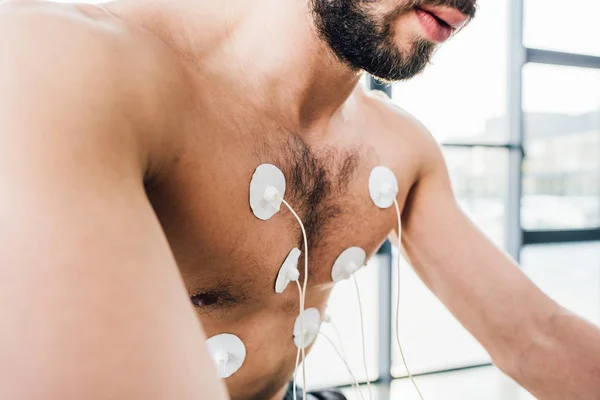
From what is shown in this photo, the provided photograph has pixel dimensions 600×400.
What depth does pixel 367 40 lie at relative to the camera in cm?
57

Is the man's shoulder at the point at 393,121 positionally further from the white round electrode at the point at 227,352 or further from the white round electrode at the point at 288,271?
the white round electrode at the point at 227,352

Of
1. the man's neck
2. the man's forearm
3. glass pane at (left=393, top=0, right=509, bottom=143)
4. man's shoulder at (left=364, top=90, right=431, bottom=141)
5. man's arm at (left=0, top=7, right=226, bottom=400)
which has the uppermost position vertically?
glass pane at (left=393, top=0, right=509, bottom=143)

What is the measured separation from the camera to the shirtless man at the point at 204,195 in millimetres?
266

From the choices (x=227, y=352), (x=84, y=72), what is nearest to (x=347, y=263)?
(x=227, y=352)

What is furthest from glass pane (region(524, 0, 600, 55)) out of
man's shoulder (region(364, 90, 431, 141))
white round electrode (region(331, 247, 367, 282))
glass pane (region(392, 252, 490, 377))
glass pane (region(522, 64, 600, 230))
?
white round electrode (region(331, 247, 367, 282))

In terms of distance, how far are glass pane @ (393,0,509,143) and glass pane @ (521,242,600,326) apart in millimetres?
884

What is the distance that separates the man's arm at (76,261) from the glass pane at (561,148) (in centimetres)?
277

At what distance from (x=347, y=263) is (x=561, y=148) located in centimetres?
277

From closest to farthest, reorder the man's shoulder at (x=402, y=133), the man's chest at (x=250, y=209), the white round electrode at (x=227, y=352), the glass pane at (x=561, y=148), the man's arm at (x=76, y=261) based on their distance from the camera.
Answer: the man's arm at (x=76, y=261), the man's chest at (x=250, y=209), the white round electrode at (x=227, y=352), the man's shoulder at (x=402, y=133), the glass pane at (x=561, y=148)

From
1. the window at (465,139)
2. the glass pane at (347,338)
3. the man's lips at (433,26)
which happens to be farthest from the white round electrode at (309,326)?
the window at (465,139)

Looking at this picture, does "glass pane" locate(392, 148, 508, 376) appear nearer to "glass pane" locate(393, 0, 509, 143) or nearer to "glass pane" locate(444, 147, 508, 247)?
"glass pane" locate(444, 147, 508, 247)

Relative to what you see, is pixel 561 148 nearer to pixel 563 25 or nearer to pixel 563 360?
pixel 563 25

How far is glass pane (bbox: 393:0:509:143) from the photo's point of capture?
236 cm

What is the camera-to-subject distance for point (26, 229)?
0.88 feet
